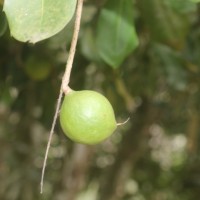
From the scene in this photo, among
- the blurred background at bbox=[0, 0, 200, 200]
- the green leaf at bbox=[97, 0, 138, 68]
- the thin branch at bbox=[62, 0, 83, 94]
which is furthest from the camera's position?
the blurred background at bbox=[0, 0, 200, 200]

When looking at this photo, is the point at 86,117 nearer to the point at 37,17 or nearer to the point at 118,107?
the point at 37,17

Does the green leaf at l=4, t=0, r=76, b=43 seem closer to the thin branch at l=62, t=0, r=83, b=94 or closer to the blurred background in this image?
the thin branch at l=62, t=0, r=83, b=94

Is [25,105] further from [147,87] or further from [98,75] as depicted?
[147,87]

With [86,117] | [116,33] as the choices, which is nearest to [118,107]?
[116,33]

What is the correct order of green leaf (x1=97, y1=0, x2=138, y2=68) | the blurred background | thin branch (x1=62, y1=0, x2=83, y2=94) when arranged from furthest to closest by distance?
the blurred background, green leaf (x1=97, y1=0, x2=138, y2=68), thin branch (x1=62, y1=0, x2=83, y2=94)

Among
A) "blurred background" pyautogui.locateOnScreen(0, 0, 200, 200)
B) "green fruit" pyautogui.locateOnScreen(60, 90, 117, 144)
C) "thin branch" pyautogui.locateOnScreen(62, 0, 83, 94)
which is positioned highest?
"thin branch" pyautogui.locateOnScreen(62, 0, 83, 94)

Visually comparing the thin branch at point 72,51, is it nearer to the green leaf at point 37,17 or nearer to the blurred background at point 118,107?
the green leaf at point 37,17

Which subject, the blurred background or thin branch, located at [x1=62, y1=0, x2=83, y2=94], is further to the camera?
the blurred background

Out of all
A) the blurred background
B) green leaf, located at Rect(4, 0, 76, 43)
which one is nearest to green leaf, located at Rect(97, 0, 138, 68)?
the blurred background

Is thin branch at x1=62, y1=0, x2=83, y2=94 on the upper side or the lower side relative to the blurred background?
Answer: upper
